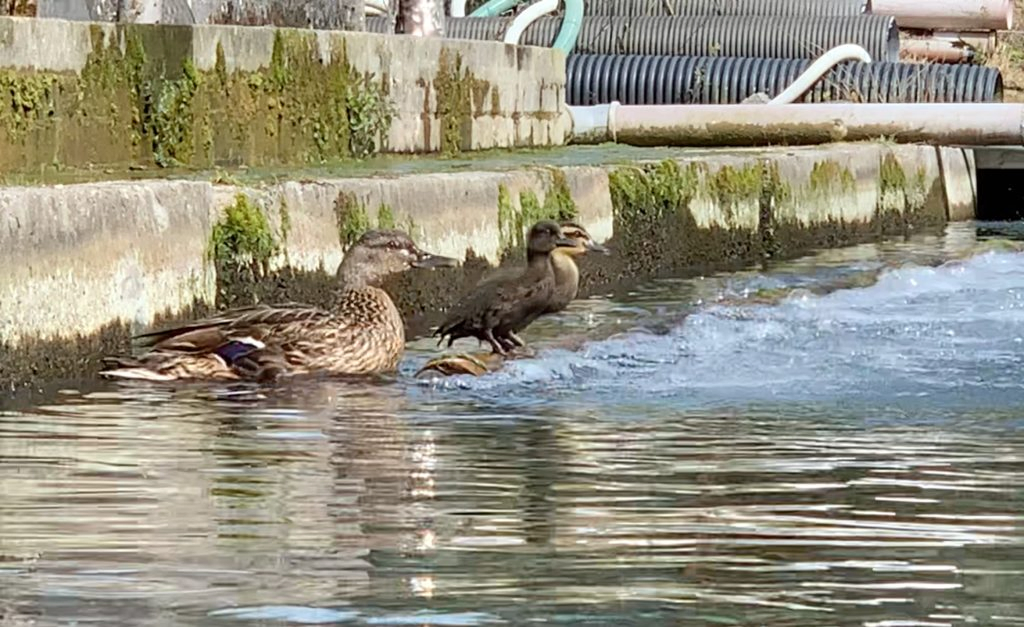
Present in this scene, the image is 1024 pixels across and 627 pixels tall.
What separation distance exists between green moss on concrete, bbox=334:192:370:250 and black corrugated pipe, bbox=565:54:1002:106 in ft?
41.0

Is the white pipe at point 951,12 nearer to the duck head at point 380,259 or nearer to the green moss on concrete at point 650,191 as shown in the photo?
the green moss on concrete at point 650,191

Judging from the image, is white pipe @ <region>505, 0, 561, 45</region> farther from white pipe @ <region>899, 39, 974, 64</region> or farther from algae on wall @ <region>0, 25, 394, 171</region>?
algae on wall @ <region>0, 25, 394, 171</region>

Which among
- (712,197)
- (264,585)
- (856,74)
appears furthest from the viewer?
(856,74)

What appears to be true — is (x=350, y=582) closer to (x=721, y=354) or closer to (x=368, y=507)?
(x=368, y=507)

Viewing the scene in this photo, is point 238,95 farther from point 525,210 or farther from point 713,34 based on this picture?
point 713,34

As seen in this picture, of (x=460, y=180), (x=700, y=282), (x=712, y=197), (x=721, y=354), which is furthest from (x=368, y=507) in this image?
(x=712, y=197)

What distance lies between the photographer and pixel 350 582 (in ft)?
14.7

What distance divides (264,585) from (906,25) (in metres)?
25.0

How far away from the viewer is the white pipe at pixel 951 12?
27.8 m

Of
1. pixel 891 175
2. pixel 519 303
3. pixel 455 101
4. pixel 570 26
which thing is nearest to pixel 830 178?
pixel 891 175

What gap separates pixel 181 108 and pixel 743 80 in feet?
40.0

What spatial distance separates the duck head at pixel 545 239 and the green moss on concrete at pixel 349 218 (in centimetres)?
84

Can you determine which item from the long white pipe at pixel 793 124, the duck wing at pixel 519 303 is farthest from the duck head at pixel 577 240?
the long white pipe at pixel 793 124

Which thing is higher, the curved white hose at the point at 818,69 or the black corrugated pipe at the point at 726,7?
the black corrugated pipe at the point at 726,7
